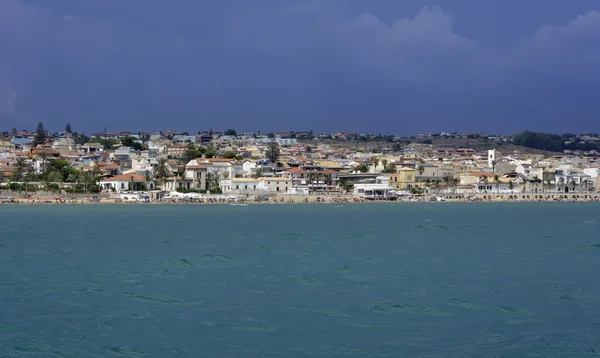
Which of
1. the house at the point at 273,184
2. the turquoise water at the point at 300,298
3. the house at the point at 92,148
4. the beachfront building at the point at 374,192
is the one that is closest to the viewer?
the turquoise water at the point at 300,298

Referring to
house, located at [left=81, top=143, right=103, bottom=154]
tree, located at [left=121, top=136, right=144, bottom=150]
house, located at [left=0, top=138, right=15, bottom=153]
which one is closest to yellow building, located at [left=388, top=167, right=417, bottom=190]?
house, located at [left=81, top=143, right=103, bottom=154]

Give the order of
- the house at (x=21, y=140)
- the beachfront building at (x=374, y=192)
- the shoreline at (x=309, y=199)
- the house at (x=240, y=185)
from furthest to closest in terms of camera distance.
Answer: the house at (x=21, y=140) < the beachfront building at (x=374, y=192) < the house at (x=240, y=185) < the shoreline at (x=309, y=199)

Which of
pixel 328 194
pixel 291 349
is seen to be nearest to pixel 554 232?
pixel 291 349

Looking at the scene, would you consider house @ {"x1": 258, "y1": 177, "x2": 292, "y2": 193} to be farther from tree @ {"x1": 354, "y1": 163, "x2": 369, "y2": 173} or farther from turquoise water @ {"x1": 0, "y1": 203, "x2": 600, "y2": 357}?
turquoise water @ {"x1": 0, "y1": 203, "x2": 600, "y2": 357}

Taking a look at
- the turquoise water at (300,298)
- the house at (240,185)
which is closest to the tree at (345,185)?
the house at (240,185)

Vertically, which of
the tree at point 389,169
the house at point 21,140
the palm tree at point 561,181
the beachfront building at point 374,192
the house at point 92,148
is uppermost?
the house at point 21,140

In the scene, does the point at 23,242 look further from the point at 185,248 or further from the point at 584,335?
the point at 584,335

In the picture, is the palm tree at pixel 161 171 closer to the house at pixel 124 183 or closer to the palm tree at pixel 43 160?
the house at pixel 124 183
